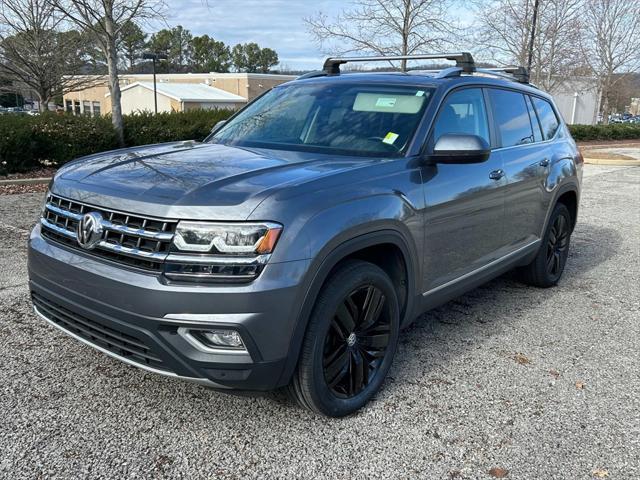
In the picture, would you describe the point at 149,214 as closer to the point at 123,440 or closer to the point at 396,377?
the point at 123,440

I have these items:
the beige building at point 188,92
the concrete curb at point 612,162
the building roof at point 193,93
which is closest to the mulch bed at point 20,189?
the concrete curb at point 612,162

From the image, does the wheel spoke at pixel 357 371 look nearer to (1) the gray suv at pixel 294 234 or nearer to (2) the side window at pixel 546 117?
(1) the gray suv at pixel 294 234

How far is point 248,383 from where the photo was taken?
2.70 metres

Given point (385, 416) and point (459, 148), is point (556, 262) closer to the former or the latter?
point (459, 148)

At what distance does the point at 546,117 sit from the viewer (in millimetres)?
5395

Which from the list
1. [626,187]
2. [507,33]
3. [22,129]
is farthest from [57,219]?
[507,33]

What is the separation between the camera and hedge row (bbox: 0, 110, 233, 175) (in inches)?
443

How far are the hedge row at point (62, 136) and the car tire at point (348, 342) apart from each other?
10089mm

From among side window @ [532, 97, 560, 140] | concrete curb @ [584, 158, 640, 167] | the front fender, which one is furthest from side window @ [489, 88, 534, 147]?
concrete curb @ [584, 158, 640, 167]

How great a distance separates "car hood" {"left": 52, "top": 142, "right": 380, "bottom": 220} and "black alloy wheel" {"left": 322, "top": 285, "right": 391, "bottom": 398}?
2.27ft

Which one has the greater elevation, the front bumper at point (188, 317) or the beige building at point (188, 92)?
the beige building at point (188, 92)

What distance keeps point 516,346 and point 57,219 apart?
3.07 m

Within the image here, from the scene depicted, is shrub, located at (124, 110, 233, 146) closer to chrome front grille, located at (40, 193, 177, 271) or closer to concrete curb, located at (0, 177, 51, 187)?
concrete curb, located at (0, 177, 51, 187)

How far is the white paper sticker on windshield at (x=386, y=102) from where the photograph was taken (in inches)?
151
